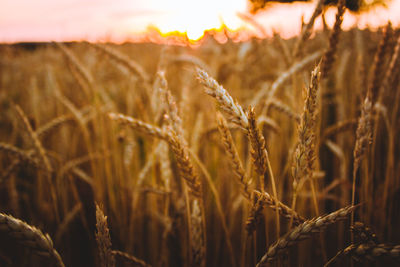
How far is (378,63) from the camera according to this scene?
2.43 feet

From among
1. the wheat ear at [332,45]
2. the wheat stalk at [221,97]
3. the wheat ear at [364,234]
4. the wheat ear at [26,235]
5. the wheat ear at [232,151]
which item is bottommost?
the wheat ear at [364,234]

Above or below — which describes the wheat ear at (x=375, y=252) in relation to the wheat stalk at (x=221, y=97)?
below

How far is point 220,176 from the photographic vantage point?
128cm

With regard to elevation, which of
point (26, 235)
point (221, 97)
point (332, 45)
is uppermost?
point (332, 45)

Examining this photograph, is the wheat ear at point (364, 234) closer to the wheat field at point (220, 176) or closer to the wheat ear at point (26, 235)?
the wheat field at point (220, 176)

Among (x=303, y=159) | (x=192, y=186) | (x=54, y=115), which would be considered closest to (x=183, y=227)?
(x=192, y=186)

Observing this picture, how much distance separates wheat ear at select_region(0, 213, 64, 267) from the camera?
38 cm

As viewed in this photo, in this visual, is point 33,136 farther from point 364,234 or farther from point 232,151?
point 364,234

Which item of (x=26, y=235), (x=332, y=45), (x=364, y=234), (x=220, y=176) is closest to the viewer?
(x=26, y=235)

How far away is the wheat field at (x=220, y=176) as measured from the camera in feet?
1.55

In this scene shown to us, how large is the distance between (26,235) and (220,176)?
96 centimetres

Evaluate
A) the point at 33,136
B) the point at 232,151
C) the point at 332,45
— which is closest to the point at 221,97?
the point at 232,151

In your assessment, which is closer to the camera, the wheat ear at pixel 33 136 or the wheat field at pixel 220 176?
the wheat field at pixel 220 176

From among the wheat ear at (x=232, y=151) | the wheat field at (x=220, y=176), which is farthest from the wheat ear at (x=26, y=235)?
the wheat ear at (x=232, y=151)
